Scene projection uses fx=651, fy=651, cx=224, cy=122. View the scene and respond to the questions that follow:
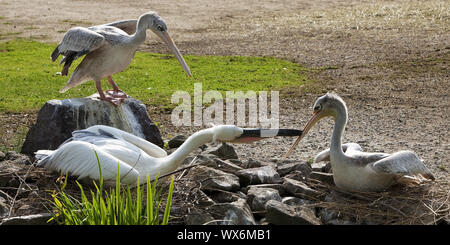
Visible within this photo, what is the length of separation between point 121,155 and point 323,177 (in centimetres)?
165

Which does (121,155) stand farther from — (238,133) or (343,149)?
(343,149)

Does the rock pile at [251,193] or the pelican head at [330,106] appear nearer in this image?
the rock pile at [251,193]

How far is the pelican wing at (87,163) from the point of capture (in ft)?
16.3

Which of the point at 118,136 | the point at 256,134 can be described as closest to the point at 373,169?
the point at 256,134

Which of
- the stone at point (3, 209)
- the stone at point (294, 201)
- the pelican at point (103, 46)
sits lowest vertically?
the stone at point (294, 201)

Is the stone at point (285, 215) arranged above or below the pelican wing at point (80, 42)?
below

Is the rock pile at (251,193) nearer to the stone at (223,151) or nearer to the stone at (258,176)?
the stone at (258,176)

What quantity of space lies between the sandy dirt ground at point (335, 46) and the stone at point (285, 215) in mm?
1377

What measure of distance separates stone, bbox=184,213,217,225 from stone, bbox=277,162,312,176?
1.19 metres

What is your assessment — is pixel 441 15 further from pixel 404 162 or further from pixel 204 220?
pixel 204 220

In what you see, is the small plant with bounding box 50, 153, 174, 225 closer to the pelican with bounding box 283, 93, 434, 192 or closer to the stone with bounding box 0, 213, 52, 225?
the stone with bounding box 0, 213, 52, 225

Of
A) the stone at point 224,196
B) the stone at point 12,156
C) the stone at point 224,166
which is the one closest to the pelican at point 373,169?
the stone at point 224,196

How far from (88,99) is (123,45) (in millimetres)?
675
